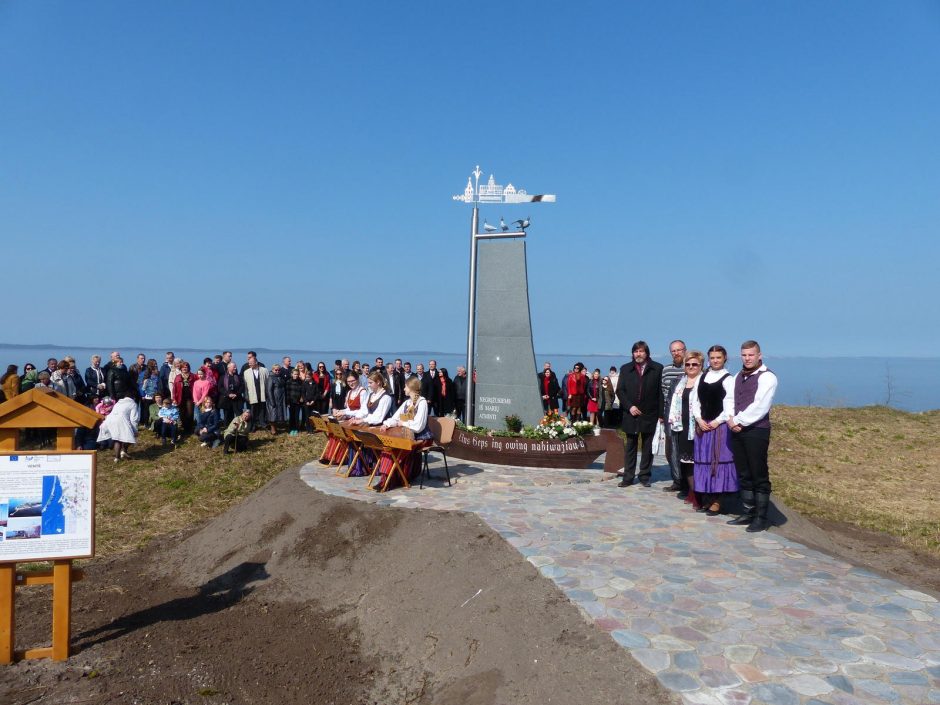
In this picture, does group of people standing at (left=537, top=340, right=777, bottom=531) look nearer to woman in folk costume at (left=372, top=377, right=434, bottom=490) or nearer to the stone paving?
the stone paving

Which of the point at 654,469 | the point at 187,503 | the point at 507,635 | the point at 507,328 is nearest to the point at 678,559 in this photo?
the point at 507,635

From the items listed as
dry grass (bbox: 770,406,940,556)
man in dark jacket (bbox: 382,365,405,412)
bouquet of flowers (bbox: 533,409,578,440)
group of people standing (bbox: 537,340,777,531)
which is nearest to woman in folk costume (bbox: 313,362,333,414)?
man in dark jacket (bbox: 382,365,405,412)

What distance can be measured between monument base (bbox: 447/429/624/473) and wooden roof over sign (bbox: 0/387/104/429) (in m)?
6.73

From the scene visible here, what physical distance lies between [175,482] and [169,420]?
2.31 meters

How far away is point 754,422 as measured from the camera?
6938 millimetres

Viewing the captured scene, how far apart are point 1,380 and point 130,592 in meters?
7.32

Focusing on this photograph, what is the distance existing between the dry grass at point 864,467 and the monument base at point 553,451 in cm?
291

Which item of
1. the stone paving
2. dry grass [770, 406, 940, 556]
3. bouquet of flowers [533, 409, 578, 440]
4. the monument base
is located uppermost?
bouquet of flowers [533, 409, 578, 440]

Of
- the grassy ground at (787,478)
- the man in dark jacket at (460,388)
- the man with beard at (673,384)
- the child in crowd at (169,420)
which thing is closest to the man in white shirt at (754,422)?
the man with beard at (673,384)

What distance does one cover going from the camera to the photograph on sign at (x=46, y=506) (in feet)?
16.8

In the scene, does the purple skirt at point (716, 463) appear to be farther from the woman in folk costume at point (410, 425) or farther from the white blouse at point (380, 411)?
the white blouse at point (380, 411)

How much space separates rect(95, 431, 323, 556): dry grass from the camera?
35.3 ft

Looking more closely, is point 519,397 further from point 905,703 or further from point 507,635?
point 905,703

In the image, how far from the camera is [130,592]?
7582 mm
